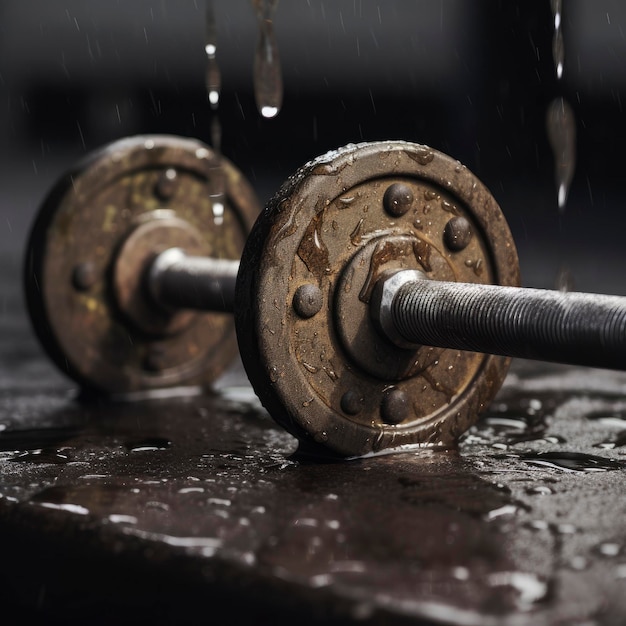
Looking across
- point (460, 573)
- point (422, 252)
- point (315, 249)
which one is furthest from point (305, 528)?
point (422, 252)

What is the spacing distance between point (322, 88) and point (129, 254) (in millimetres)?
4458

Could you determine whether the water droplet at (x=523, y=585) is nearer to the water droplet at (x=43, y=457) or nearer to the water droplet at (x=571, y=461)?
the water droplet at (x=571, y=461)

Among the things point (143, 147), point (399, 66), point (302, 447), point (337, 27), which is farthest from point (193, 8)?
point (302, 447)

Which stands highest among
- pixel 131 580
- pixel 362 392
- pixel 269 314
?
pixel 269 314

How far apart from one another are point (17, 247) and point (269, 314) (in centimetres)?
479

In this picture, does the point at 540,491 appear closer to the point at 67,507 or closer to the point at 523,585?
the point at 523,585

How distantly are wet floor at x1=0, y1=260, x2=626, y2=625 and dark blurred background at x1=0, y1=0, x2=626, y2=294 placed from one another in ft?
14.6

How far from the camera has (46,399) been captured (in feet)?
7.45

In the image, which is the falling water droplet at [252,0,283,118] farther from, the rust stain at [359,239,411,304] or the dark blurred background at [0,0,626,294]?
the dark blurred background at [0,0,626,294]

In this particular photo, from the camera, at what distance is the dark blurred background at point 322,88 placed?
6148mm

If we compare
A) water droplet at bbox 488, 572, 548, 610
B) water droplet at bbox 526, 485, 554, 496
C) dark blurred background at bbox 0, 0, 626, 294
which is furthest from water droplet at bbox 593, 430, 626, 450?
dark blurred background at bbox 0, 0, 626, 294

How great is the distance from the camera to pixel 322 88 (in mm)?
6523

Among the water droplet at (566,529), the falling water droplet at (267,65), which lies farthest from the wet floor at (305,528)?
the falling water droplet at (267,65)

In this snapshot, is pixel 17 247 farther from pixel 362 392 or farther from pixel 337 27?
pixel 362 392
